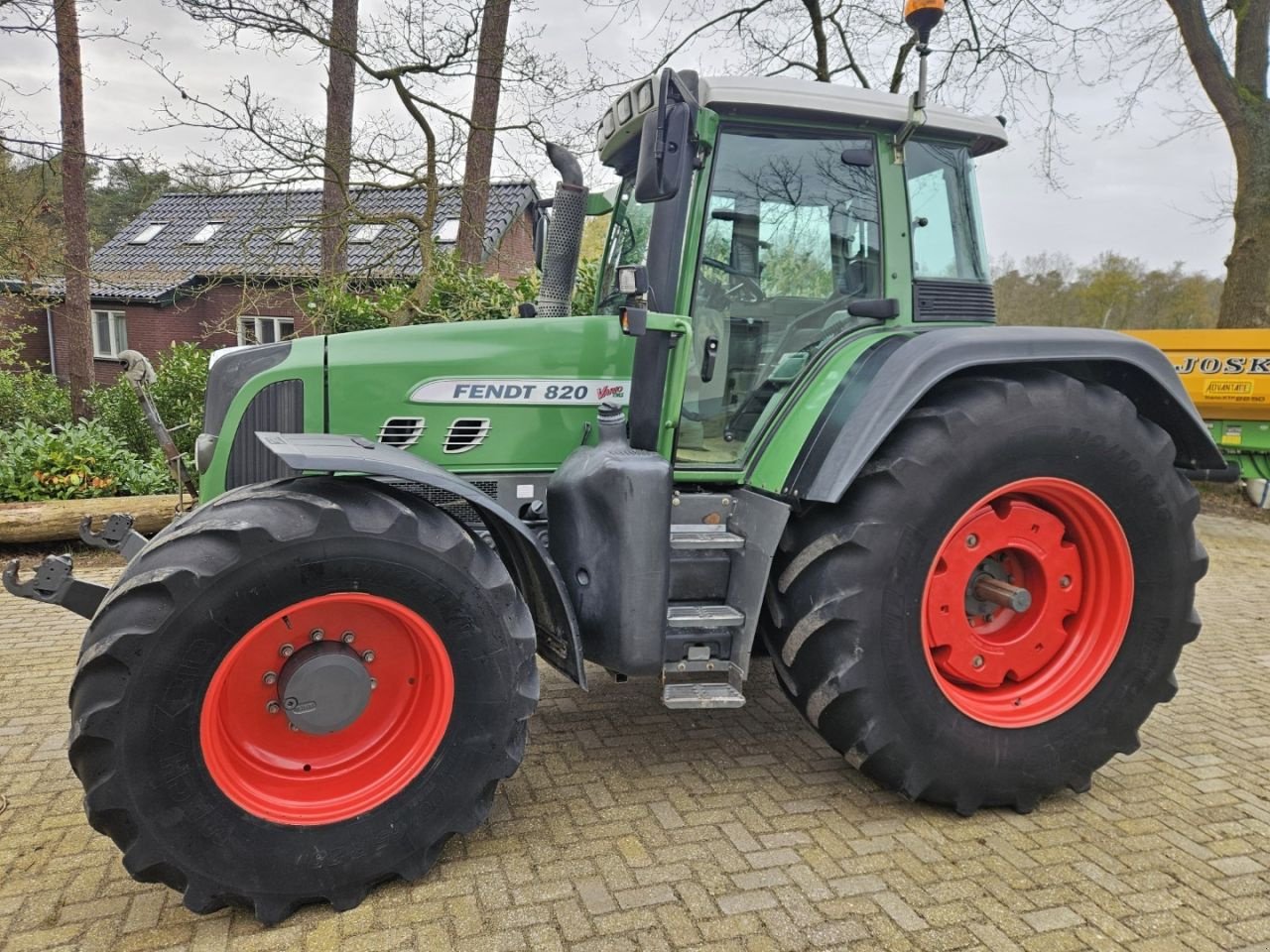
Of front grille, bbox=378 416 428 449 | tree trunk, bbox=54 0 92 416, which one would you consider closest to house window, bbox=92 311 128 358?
tree trunk, bbox=54 0 92 416

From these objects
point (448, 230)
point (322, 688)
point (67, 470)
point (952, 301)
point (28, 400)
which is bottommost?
point (28, 400)

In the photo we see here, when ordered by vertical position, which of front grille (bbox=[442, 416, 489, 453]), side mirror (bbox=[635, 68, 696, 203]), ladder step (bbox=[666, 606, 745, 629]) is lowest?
ladder step (bbox=[666, 606, 745, 629])

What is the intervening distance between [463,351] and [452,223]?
7.53 metres

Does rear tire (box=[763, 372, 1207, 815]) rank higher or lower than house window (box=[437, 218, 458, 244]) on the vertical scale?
lower

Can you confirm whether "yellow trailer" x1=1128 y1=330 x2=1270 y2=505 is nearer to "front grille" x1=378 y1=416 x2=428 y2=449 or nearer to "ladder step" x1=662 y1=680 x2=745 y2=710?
"ladder step" x1=662 y1=680 x2=745 y2=710

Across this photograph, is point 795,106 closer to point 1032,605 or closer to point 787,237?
point 787,237

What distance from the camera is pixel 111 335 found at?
891 inches

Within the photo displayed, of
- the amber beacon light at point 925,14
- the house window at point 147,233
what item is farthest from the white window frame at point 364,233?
the house window at point 147,233

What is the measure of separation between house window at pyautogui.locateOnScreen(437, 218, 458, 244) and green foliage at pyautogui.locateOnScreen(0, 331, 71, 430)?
6250 millimetres

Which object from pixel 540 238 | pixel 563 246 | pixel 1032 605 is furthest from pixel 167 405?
pixel 1032 605

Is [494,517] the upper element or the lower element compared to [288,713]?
upper

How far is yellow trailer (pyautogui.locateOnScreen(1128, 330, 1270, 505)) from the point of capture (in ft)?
27.3

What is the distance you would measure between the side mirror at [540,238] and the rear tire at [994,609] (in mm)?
1853

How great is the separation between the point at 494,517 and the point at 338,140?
24.0 ft
